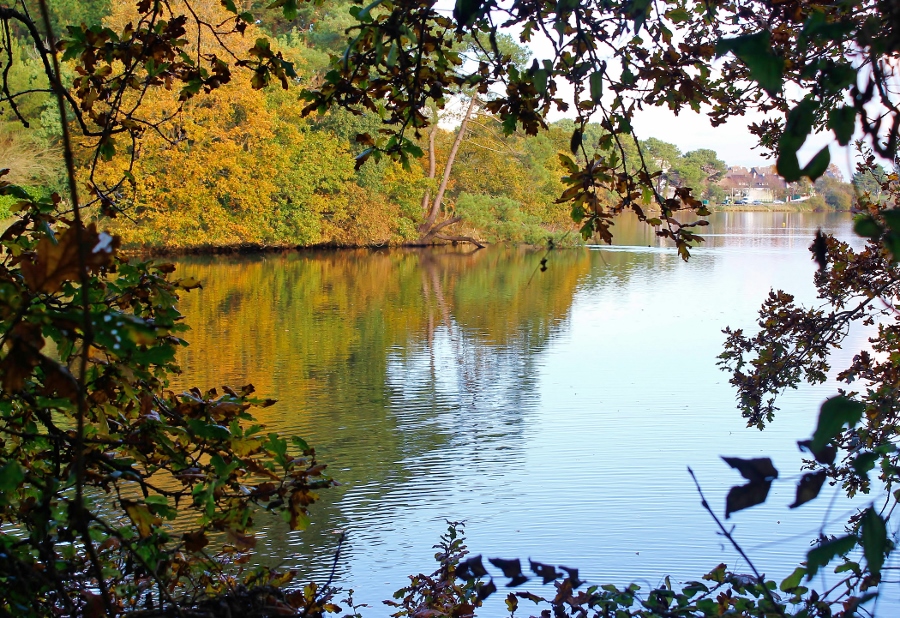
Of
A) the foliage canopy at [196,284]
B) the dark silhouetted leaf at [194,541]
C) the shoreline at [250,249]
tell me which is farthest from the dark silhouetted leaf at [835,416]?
the shoreline at [250,249]

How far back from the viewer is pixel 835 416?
0.74 meters

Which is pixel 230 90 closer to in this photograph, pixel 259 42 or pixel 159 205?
pixel 159 205

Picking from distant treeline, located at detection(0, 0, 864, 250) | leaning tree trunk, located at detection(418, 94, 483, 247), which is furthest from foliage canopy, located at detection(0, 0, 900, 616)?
leaning tree trunk, located at detection(418, 94, 483, 247)

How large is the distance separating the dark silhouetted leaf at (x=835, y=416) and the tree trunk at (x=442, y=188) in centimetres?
2722

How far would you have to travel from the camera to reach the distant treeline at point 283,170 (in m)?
22.7

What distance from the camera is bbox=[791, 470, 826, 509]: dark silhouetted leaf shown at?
2.80 feet

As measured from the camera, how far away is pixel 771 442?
8.23 m

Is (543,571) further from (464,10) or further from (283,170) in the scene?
(283,170)

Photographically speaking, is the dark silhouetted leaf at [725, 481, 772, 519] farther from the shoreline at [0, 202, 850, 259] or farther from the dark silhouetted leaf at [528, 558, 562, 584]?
the shoreline at [0, 202, 850, 259]

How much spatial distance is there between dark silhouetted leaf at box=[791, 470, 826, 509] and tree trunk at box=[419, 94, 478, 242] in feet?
89.0

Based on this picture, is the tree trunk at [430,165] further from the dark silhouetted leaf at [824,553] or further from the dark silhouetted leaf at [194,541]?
the dark silhouetted leaf at [824,553]

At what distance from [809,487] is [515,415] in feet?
28.3

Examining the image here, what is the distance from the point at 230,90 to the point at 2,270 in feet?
72.7

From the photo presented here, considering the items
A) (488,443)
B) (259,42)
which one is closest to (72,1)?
(488,443)
